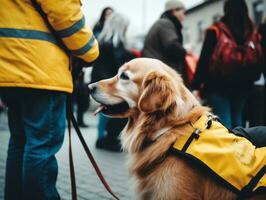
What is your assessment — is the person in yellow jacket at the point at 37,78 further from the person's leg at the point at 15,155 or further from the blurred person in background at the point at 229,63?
the blurred person in background at the point at 229,63

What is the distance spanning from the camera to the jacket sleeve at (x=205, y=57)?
15.4 ft

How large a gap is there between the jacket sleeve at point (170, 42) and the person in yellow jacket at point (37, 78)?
2438 mm

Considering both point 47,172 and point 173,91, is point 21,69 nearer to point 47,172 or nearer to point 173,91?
point 47,172

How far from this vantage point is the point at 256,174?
234 cm

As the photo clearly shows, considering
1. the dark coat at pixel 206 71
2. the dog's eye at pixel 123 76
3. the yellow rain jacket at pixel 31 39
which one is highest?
the yellow rain jacket at pixel 31 39

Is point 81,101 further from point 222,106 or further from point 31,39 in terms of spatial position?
point 31,39

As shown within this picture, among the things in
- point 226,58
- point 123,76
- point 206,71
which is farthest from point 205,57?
point 123,76

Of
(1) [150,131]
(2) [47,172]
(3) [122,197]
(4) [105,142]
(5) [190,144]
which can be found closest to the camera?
(5) [190,144]

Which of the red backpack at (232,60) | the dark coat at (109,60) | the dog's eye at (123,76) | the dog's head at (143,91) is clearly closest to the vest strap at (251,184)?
the dog's head at (143,91)

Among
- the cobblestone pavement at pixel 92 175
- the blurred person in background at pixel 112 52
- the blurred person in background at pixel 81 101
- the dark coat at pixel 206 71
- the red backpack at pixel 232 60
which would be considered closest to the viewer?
the cobblestone pavement at pixel 92 175

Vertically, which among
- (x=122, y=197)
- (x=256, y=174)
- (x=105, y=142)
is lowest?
(x=105, y=142)

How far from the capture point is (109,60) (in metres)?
6.42

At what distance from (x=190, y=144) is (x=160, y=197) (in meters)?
0.40

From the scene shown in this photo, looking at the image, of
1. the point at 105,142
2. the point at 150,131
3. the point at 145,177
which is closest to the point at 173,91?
the point at 150,131
